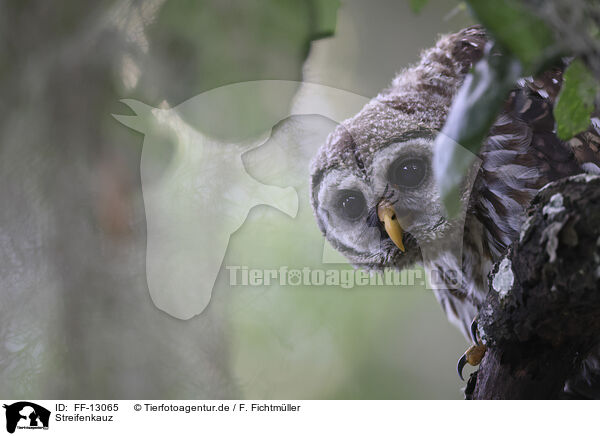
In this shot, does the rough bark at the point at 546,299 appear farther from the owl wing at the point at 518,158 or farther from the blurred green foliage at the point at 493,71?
the owl wing at the point at 518,158

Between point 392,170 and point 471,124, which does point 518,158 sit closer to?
point 392,170

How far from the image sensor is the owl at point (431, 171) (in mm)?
662

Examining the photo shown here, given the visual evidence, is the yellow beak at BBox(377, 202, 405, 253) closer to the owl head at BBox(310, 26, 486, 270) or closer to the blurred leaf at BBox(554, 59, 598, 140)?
the owl head at BBox(310, 26, 486, 270)

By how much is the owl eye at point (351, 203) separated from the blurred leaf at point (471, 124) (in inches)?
14.5

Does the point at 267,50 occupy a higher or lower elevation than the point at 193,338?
higher

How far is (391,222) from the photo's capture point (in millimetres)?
656

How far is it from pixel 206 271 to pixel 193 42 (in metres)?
0.36

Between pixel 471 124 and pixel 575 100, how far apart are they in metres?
0.13

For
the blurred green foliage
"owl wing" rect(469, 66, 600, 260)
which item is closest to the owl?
"owl wing" rect(469, 66, 600, 260)
